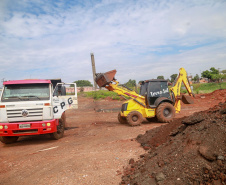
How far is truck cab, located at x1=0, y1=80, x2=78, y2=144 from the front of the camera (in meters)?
6.44

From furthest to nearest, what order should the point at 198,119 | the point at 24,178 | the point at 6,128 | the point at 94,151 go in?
the point at 6,128 < the point at 94,151 < the point at 198,119 < the point at 24,178

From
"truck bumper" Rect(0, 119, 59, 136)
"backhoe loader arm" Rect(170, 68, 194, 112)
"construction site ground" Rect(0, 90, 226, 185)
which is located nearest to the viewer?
"construction site ground" Rect(0, 90, 226, 185)

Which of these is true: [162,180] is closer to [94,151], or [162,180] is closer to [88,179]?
[88,179]

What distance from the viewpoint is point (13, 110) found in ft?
21.2

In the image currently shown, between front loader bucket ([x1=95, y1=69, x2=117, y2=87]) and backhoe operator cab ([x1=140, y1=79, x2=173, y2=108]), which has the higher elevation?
front loader bucket ([x1=95, y1=69, x2=117, y2=87])

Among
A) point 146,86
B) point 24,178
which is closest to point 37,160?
point 24,178

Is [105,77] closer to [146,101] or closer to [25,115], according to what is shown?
[146,101]

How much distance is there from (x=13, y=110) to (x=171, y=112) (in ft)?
23.3

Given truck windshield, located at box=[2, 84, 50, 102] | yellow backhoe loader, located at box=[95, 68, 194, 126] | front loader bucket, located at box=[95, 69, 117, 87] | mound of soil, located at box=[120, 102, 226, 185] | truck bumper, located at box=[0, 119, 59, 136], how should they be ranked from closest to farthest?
mound of soil, located at box=[120, 102, 226, 185] → truck bumper, located at box=[0, 119, 59, 136] → truck windshield, located at box=[2, 84, 50, 102] → front loader bucket, located at box=[95, 69, 117, 87] → yellow backhoe loader, located at box=[95, 68, 194, 126]

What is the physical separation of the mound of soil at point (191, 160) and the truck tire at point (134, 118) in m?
4.68

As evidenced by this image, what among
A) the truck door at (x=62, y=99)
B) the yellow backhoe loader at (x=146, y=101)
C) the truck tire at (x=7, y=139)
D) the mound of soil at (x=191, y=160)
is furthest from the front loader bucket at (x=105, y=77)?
the mound of soil at (x=191, y=160)

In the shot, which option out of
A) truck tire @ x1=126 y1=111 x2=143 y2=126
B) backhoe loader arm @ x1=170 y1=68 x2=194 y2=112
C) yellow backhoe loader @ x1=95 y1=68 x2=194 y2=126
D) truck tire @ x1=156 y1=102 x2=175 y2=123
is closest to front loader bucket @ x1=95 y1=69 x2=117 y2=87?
yellow backhoe loader @ x1=95 y1=68 x2=194 y2=126

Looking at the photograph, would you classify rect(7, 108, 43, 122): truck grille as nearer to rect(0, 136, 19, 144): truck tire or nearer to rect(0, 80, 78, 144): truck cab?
rect(0, 80, 78, 144): truck cab

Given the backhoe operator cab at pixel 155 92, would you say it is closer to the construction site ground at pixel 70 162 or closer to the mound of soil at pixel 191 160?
the construction site ground at pixel 70 162
